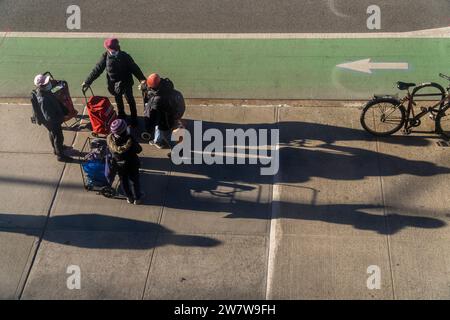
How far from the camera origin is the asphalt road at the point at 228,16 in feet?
38.7

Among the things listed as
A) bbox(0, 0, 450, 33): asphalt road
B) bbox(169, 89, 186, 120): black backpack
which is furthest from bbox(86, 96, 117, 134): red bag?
bbox(0, 0, 450, 33): asphalt road

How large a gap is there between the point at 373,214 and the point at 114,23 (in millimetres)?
6971

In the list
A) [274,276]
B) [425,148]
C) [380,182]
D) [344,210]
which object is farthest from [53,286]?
[425,148]

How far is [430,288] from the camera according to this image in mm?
7484

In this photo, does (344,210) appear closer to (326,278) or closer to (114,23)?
(326,278)

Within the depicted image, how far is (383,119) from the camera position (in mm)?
9438

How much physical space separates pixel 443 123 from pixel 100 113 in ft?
18.7

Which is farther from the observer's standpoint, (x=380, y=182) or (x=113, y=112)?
(x=113, y=112)

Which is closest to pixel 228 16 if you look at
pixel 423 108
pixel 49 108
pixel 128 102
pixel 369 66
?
pixel 369 66

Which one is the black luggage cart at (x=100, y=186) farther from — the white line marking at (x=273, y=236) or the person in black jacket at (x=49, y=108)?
the white line marking at (x=273, y=236)

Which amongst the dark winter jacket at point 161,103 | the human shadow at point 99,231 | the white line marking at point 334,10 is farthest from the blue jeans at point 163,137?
the white line marking at point 334,10

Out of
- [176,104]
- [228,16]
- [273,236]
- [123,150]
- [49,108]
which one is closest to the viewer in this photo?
[123,150]

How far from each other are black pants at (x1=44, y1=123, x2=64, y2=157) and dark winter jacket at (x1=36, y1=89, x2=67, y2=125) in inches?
3.2

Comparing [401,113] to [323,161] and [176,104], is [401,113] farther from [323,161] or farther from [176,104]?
[176,104]
